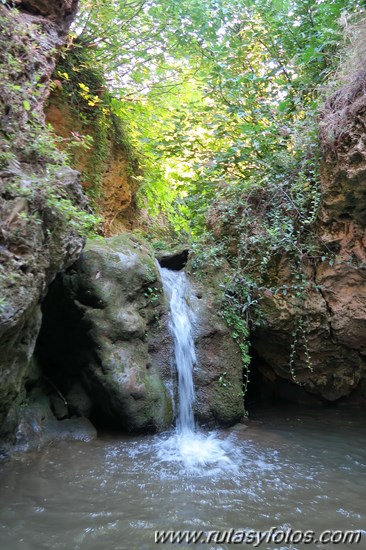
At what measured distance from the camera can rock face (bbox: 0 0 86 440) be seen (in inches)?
112

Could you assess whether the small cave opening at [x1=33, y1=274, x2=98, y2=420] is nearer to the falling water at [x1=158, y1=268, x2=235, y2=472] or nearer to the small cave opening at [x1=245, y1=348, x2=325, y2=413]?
the falling water at [x1=158, y1=268, x2=235, y2=472]

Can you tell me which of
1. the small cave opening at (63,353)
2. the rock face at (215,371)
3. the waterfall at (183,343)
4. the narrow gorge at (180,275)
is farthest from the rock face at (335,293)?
the small cave opening at (63,353)

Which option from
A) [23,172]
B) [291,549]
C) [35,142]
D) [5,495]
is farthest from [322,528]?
[35,142]

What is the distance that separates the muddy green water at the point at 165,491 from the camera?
2.54 meters

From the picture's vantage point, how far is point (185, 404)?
4.97 meters

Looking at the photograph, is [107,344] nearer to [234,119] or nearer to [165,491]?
[165,491]

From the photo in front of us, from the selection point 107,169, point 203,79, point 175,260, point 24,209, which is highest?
point 203,79

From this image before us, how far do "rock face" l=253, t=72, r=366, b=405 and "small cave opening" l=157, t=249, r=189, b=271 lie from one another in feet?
5.39

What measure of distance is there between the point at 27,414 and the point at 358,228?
4.58m

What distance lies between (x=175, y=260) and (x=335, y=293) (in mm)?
2599

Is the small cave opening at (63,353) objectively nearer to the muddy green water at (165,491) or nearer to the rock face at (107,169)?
the muddy green water at (165,491)

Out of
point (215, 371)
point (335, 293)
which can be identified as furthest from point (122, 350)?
point (335, 293)

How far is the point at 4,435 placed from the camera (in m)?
3.86

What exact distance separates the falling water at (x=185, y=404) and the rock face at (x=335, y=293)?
1.15m
